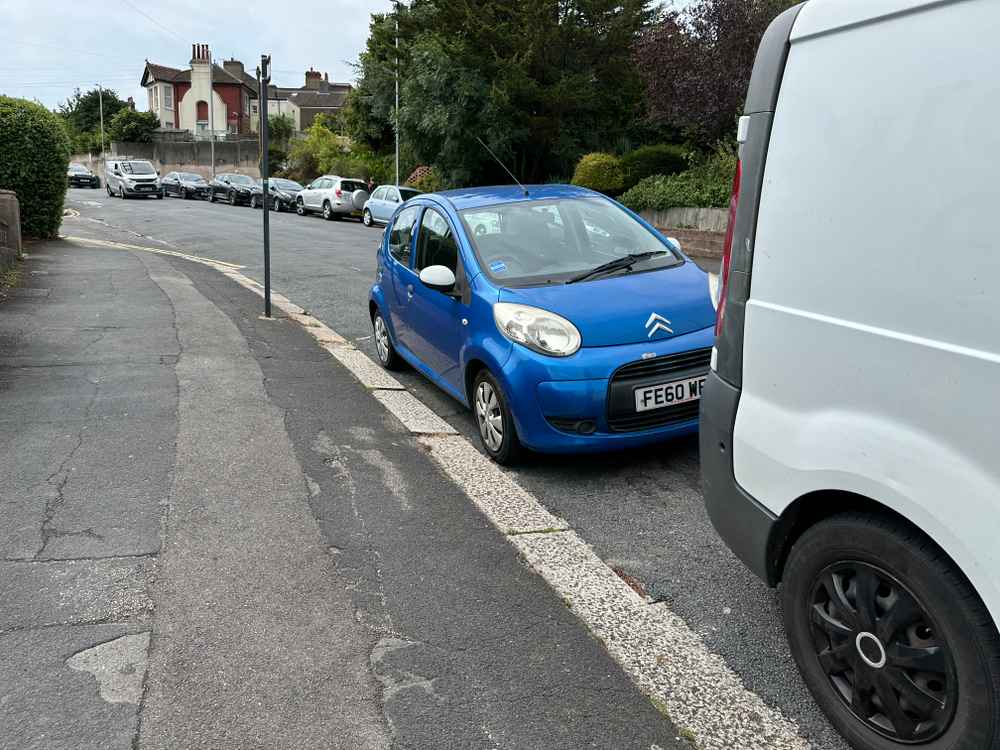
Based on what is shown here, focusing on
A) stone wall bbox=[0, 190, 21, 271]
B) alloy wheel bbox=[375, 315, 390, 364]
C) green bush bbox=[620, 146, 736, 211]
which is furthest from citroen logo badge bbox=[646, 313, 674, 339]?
green bush bbox=[620, 146, 736, 211]

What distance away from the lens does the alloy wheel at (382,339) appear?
7621 mm

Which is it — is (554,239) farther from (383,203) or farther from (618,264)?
(383,203)

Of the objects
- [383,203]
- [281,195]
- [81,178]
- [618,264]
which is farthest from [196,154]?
[618,264]

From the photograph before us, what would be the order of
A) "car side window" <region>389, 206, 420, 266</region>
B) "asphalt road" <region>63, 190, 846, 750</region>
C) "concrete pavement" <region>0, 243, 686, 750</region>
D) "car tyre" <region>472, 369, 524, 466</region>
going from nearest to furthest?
"concrete pavement" <region>0, 243, 686, 750</region>, "asphalt road" <region>63, 190, 846, 750</region>, "car tyre" <region>472, 369, 524, 466</region>, "car side window" <region>389, 206, 420, 266</region>

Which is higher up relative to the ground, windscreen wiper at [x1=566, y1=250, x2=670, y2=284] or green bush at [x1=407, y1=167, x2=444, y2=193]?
green bush at [x1=407, y1=167, x2=444, y2=193]

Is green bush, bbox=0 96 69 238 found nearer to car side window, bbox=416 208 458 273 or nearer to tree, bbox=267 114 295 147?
car side window, bbox=416 208 458 273

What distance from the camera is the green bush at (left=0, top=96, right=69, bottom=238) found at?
15125mm

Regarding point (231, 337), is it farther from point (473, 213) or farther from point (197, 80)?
point (197, 80)

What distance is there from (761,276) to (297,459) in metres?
3.19

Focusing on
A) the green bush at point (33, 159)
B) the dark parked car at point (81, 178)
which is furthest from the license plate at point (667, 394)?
the dark parked car at point (81, 178)

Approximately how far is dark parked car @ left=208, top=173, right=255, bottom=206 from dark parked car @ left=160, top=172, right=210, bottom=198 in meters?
1.74

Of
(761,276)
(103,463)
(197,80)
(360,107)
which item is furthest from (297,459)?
(197,80)

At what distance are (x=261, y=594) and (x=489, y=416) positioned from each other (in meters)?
2.03

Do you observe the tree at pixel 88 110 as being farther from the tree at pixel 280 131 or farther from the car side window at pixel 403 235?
the car side window at pixel 403 235
